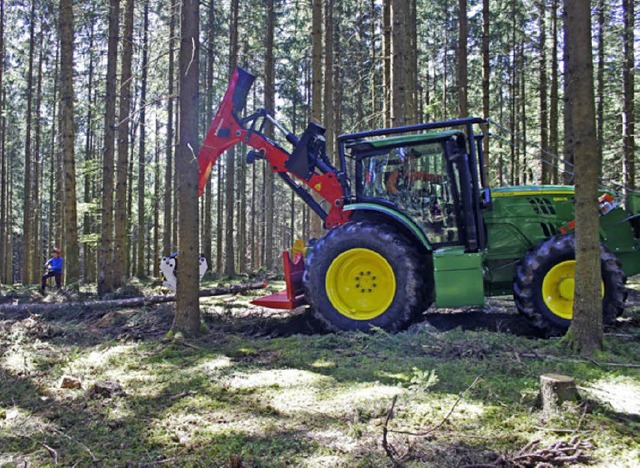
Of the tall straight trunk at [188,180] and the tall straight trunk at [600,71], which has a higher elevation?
the tall straight trunk at [600,71]

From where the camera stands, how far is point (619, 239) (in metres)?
6.92

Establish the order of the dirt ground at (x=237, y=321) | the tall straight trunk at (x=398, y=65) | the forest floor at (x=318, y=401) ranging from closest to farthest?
1. the forest floor at (x=318, y=401)
2. the dirt ground at (x=237, y=321)
3. the tall straight trunk at (x=398, y=65)

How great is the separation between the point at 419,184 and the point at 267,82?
41.6 feet

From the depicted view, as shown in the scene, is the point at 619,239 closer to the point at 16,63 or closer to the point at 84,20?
the point at 84,20

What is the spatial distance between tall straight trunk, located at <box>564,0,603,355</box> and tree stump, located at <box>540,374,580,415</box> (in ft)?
5.26

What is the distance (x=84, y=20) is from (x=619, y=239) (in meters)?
14.8

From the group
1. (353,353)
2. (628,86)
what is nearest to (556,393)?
(353,353)

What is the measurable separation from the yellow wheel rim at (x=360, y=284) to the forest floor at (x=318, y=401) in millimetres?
513

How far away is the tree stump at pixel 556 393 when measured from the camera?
3488 mm

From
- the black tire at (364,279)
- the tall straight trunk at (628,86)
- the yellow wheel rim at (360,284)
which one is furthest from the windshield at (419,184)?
the tall straight trunk at (628,86)

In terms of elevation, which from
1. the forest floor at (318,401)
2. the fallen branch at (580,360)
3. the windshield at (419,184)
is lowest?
the forest floor at (318,401)

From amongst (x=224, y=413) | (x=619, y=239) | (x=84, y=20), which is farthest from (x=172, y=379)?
(x=84, y=20)

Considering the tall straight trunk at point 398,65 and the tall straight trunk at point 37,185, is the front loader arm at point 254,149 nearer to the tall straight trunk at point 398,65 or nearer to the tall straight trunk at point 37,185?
the tall straight trunk at point 398,65

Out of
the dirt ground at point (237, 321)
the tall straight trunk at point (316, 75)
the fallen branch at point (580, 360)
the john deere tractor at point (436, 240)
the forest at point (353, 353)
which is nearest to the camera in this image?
the forest at point (353, 353)
